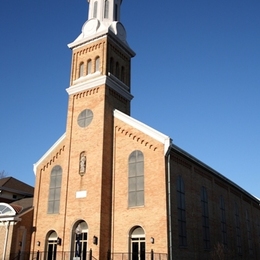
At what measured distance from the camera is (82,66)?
1267 inches

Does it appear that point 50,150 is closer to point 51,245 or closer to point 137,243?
point 51,245

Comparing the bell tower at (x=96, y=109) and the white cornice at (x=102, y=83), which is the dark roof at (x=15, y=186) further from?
the white cornice at (x=102, y=83)

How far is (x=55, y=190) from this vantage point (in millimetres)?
30094

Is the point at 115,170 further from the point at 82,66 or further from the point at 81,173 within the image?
the point at 82,66

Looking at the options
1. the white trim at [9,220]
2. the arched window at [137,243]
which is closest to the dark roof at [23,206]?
the white trim at [9,220]

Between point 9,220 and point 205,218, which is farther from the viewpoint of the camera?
point 205,218

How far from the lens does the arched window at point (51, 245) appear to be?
27728 mm

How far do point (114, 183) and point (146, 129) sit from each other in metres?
4.70

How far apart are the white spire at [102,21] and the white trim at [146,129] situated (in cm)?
766

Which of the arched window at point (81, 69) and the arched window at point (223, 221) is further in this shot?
the arched window at point (223, 221)

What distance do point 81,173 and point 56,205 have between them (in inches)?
146

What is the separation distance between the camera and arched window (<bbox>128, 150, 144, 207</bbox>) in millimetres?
25922

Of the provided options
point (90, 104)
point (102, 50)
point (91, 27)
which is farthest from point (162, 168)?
point (91, 27)

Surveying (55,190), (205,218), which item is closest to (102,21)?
(55,190)
